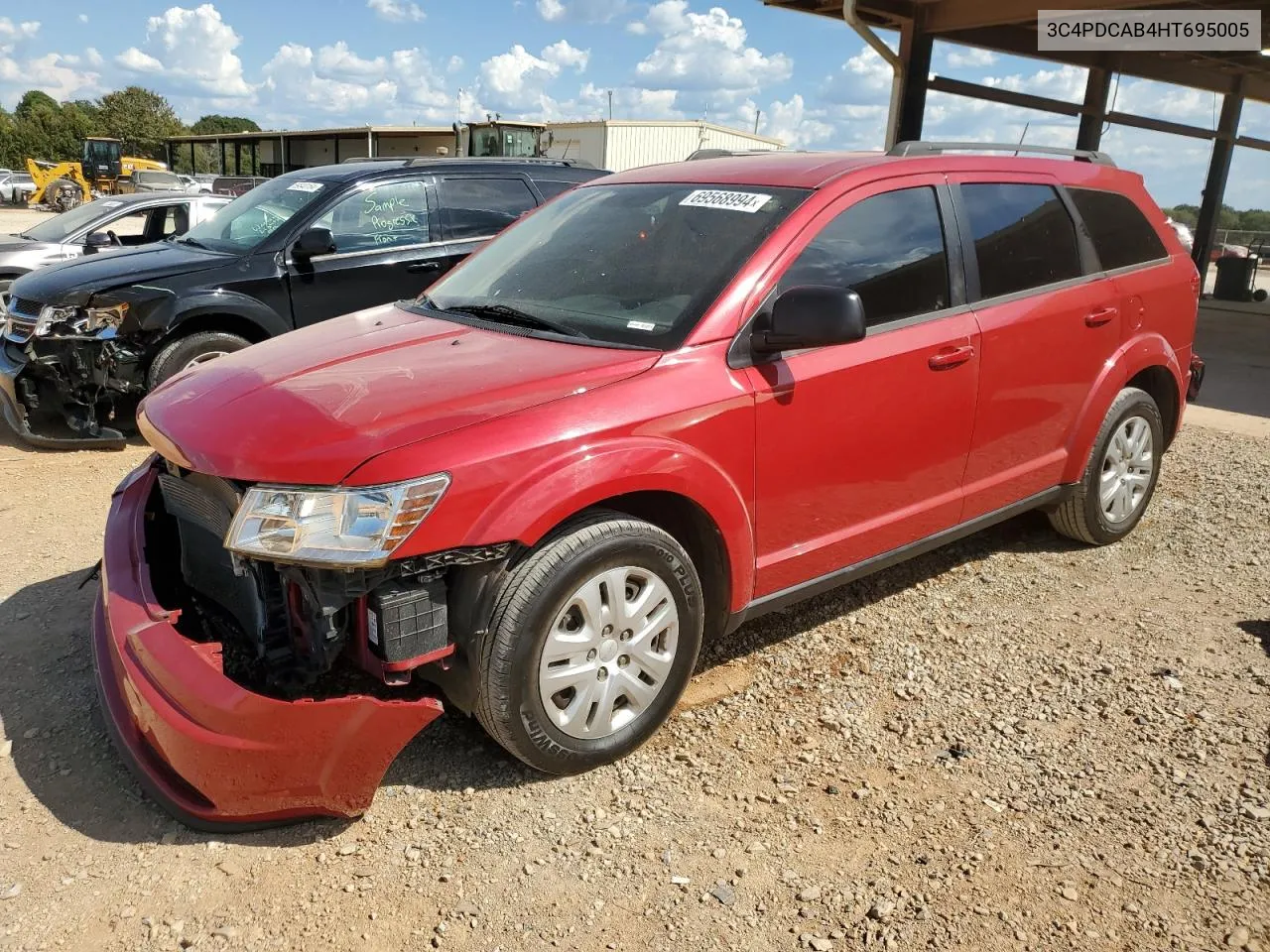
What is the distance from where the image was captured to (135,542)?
2.99 m

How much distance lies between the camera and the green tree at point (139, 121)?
71250 millimetres

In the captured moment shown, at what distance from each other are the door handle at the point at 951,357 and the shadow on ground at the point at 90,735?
1.14 meters

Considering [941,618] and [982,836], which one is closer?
[982,836]

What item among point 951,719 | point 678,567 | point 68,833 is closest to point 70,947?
point 68,833

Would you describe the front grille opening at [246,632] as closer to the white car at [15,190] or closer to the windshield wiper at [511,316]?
the windshield wiper at [511,316]

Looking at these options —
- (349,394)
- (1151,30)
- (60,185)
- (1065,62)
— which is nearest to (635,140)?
(60,185)

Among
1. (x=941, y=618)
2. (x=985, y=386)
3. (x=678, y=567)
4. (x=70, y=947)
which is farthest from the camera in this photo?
(x=941, y=618)

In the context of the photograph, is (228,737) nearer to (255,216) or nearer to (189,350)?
(189,350)

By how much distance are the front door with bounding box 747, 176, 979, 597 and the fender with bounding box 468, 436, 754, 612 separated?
0.14 meters

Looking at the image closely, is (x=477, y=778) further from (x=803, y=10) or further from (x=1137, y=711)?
(x=803, y=10)

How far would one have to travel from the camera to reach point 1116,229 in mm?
4484

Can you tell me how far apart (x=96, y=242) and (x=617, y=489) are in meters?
8.43

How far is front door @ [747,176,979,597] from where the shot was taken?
3186 millimetres

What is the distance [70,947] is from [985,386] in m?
3.41
